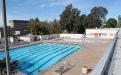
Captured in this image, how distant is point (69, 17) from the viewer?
41438 millimetres

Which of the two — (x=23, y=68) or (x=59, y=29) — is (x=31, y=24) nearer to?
(x=59, y=29)

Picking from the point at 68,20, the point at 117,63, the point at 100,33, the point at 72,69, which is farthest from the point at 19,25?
the point at 117,63

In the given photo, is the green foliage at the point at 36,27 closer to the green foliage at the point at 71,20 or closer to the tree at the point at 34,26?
the tree at the point at 34,26

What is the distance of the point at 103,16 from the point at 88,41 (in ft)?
100

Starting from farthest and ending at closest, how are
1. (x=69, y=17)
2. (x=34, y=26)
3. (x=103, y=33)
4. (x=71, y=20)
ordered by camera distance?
1. (x=69, y=17)
2. (x=71, y=20)
3. (x=34, y=26)
4. (x=103, y=33)

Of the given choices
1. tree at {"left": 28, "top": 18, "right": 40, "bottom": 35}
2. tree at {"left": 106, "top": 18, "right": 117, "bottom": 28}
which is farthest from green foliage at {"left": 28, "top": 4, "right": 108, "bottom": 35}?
tree at {"left": 106, "top": 18, "right": 117, "bottom": 28}

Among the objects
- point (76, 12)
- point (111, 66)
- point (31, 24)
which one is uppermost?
point (76, 12)

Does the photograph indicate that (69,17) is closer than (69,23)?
No

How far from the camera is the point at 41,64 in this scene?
636 inches

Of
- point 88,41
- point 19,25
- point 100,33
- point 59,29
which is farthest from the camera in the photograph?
point 19,25

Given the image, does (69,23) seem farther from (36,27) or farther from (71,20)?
(36,27)

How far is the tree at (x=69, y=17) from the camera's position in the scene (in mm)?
41156

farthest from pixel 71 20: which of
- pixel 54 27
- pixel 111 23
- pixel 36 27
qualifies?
pixel 111 23

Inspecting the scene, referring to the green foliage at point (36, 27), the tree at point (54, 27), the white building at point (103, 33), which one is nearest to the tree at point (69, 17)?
the tree at point (54, 27)
